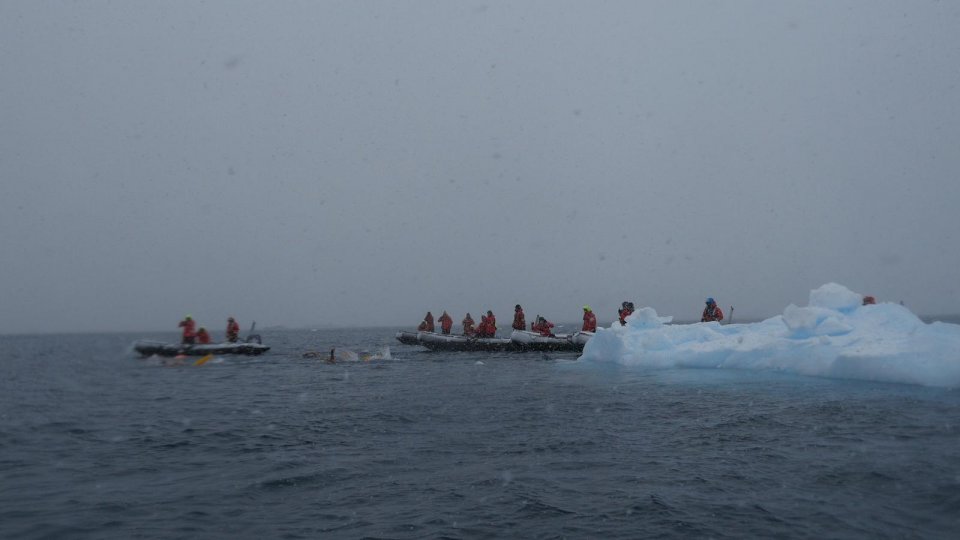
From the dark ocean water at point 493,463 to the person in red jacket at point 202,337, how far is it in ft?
37.7

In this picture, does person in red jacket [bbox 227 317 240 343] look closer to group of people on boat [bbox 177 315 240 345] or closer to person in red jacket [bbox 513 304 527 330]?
group of people on boat [bbox 177 315 240 345]

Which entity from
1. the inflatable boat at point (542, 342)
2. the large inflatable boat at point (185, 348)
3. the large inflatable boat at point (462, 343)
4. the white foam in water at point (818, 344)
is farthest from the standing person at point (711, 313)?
the large inflatable boat at point (185, 348)

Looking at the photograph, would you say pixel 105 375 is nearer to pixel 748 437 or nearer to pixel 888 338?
pixel 748 437

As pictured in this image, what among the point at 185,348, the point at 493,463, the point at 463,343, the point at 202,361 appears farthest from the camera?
the point at 463,343

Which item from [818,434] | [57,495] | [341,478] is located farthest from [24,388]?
[818,434]

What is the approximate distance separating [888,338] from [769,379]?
3319 mm

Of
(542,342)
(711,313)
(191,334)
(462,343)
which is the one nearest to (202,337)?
(191,334)

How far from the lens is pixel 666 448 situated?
1046cm

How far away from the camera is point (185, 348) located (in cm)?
2836

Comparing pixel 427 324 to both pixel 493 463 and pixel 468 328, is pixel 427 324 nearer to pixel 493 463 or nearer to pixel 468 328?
pixel 468 328

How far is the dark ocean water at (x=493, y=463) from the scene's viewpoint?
6945mm

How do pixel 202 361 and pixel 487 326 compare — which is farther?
A: pixel 487 326

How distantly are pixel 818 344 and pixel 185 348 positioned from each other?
80.8 ft

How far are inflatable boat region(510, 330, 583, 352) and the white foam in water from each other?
17.5 feet
